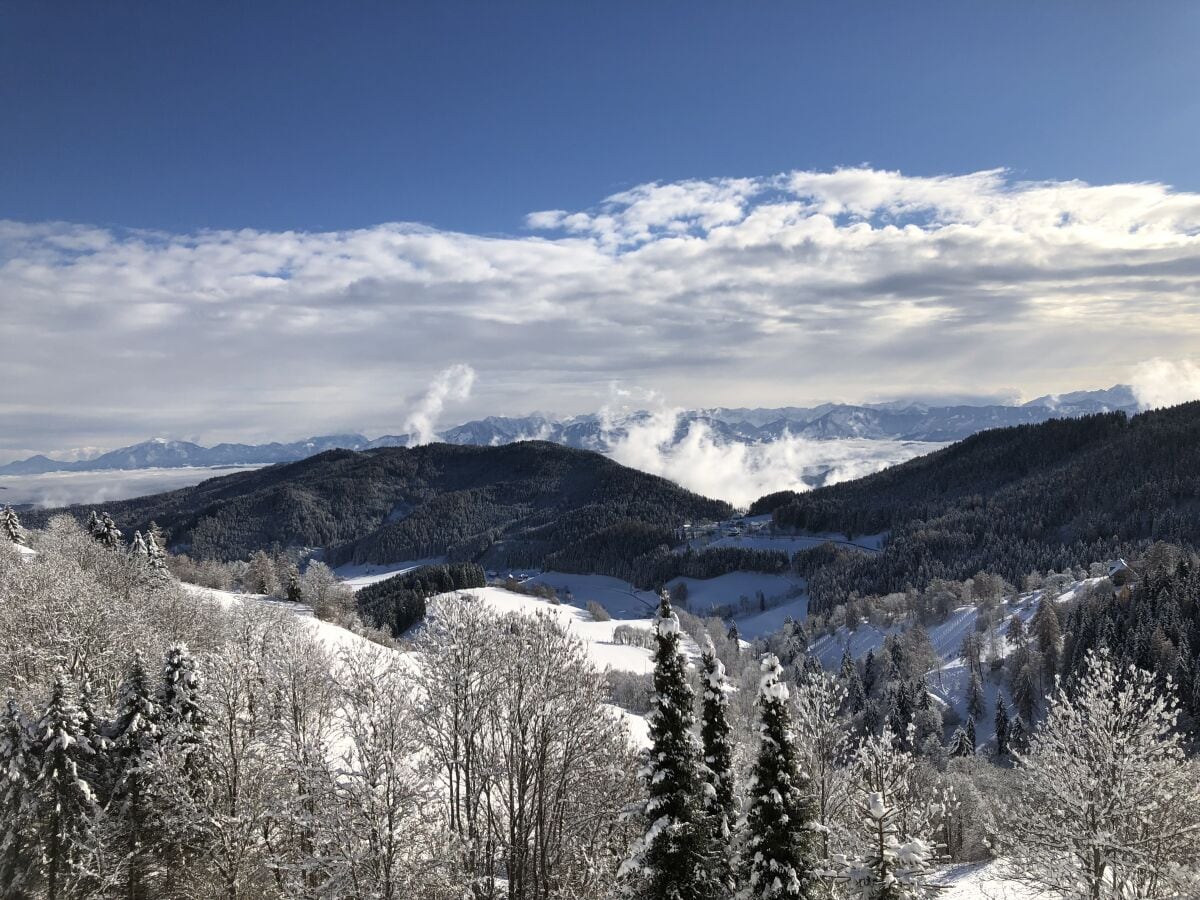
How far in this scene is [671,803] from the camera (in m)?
19.2

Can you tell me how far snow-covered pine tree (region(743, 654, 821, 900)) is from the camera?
58.0ft

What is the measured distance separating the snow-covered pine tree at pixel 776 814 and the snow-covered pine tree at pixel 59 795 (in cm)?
2414

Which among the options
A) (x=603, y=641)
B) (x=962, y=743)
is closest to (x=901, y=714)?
(x=962, y=743)

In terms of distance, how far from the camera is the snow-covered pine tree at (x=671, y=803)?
19.0 metres

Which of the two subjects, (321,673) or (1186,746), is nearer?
(321,673)

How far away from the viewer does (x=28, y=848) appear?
2555cm

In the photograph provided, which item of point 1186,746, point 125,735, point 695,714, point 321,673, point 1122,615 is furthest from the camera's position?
point 1122,615

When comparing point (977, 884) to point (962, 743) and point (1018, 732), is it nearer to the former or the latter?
point (962, 743)

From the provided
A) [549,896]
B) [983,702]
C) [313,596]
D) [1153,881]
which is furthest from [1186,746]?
[313,596]

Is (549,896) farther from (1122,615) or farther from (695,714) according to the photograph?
(1122,615)

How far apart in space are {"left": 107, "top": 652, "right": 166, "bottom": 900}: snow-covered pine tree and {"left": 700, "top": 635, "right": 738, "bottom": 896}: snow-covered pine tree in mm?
20640

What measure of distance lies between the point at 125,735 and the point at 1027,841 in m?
34.4

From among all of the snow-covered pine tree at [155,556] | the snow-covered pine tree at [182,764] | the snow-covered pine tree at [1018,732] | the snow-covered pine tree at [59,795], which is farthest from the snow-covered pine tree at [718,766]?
the snow-covered pine tree at [1018,732]

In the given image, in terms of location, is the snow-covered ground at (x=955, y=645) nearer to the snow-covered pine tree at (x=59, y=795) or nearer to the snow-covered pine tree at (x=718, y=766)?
the snow-covered pine tree at (x=718, y=766)
